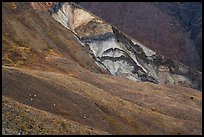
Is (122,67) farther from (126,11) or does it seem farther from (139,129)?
(126,11)

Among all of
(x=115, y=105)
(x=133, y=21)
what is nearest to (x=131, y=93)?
(x=115, y=105)

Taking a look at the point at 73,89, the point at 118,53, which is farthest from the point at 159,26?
the point at 73,89

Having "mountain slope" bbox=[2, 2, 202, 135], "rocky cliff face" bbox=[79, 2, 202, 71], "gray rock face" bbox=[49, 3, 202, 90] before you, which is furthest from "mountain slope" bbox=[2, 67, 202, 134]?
"rocky cliff face" bbox=[79, 2, 202, 71]

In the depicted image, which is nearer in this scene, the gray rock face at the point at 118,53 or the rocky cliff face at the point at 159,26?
the gray rock face at the point at 118,53

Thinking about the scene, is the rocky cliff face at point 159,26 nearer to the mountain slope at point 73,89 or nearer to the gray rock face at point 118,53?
the gray rock face at point 118,53

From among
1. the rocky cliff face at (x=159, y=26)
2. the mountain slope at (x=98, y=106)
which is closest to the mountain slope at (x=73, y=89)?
the mountain slope at (x=98, y=106)

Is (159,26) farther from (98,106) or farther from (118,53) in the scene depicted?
(98,106)
